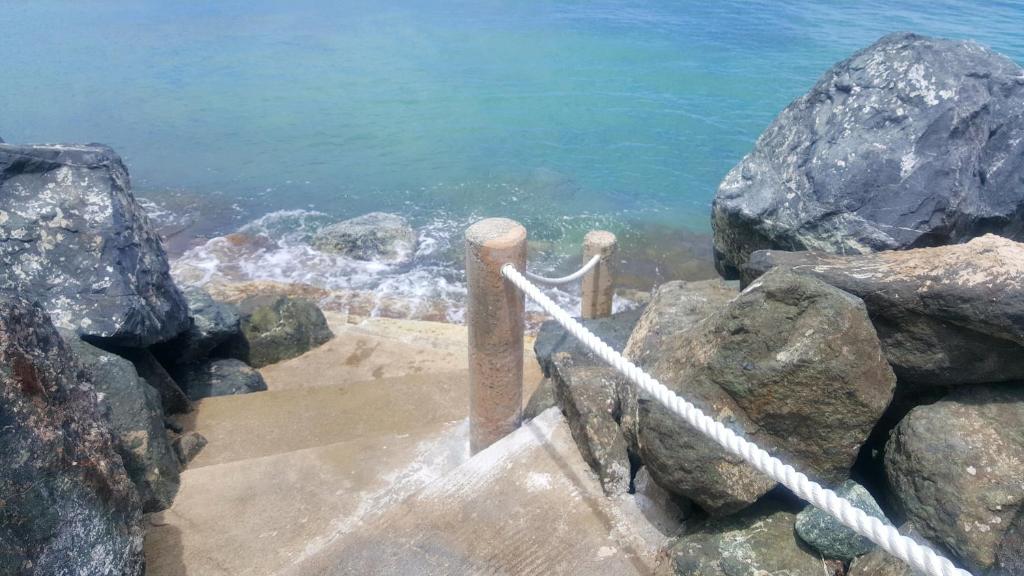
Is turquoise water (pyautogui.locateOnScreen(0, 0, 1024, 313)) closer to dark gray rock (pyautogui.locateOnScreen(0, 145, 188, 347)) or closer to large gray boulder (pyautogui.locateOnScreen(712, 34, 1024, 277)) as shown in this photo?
dark gray rock (pyautogui.locateOnScreen(0, 145, 188, 347))

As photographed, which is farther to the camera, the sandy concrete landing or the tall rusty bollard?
the sandy concrete landing

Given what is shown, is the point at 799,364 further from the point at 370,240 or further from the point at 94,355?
the point at 370,240

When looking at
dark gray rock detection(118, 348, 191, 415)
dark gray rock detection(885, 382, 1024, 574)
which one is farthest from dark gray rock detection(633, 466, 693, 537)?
dark gray rock detection(118, 348, 191, 415)

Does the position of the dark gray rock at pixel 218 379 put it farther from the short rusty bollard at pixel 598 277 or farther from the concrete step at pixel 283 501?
the short rusty bollard at pixel 598 277

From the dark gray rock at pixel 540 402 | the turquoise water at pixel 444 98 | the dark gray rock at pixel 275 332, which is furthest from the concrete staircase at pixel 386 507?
the turquoise water at pixel 444 98

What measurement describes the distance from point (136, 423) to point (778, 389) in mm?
3166

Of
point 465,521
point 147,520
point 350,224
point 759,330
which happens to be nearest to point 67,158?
point 147,520

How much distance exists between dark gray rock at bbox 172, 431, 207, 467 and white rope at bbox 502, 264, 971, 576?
8.80ft

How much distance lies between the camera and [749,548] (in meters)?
2.37

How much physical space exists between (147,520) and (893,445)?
128 inches

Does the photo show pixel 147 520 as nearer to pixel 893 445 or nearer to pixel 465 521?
pixel 465 521

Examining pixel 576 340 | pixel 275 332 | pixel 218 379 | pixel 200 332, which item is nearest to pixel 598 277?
pixel 576 340

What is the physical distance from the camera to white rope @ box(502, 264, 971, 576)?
169cm

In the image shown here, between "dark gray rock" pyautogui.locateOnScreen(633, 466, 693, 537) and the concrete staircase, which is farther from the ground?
"dark gray rock" pyautogui.locateOnScreen(633, 466, 693, 537)
